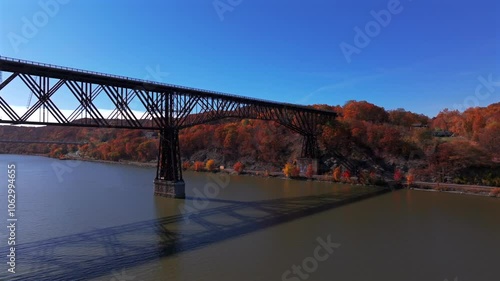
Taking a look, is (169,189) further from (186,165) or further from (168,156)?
(186,165)

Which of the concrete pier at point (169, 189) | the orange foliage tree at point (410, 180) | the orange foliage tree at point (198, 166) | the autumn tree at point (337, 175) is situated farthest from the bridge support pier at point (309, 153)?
the concrete pier at point (169, 189)

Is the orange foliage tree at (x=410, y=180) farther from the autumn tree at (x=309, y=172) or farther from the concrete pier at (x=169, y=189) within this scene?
the concrete pier at (x=169, y=189)

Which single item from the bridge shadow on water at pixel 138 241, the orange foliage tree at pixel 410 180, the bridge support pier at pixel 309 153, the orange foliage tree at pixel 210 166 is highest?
the bridge support pier at pixel 309 153

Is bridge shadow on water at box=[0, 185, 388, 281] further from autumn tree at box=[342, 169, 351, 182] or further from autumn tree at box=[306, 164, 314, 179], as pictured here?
autumn tree at box=[306, 164, 314, 179]

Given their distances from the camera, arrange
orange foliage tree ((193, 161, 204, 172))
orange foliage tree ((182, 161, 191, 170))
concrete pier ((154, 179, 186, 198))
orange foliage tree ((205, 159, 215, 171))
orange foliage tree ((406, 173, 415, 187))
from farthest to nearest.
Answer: orange foliage tree ((182, 161, 191, 170)) < orange foliage tree ((193, 161, 204, 172)) < orange foliage tree ((205, 159, 215, 171)) < orange foliage tree ((406, 173, 415, 187)) < concrete pier ((154, 179, 186, 198))

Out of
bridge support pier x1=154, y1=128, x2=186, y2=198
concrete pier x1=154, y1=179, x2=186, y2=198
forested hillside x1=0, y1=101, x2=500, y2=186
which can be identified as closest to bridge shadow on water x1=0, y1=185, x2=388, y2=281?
→ concrete pier x1=154, y1=179, x2=186, y2=198

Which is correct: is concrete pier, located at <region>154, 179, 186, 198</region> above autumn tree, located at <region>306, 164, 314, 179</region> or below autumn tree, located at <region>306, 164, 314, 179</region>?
below

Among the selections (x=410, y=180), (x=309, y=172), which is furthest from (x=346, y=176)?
(x=410, y=180)
